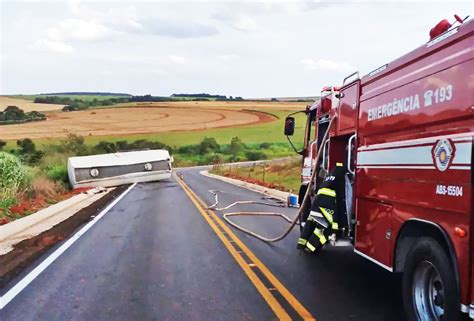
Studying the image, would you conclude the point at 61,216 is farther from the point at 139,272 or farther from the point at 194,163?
the point at 194,163

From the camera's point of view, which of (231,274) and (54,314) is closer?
(54,314)

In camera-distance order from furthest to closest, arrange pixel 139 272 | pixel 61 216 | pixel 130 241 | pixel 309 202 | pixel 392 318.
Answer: pixel 61 216
pixel 130 241
pixel 309 202
pixel 139 272
pixel 392 318

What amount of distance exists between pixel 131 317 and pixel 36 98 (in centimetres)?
10637

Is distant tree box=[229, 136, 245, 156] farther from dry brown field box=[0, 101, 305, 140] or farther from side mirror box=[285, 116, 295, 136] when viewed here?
side mirror box=[285, 116, 295, 136]

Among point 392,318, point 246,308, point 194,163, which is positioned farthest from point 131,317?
point 194,163

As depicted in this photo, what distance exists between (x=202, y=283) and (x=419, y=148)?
3.69 meters

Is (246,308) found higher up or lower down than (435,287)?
lower down

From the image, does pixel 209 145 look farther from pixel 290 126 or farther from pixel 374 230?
pixel 374 230

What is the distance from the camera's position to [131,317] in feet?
20.4

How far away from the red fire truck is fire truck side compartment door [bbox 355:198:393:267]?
1 cm

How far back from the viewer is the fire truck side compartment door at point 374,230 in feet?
20.4

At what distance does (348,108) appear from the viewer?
26.4 feet

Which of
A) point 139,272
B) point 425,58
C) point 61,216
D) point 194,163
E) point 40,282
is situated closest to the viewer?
point 425,58

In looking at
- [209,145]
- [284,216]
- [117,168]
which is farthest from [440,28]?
[209,145]
